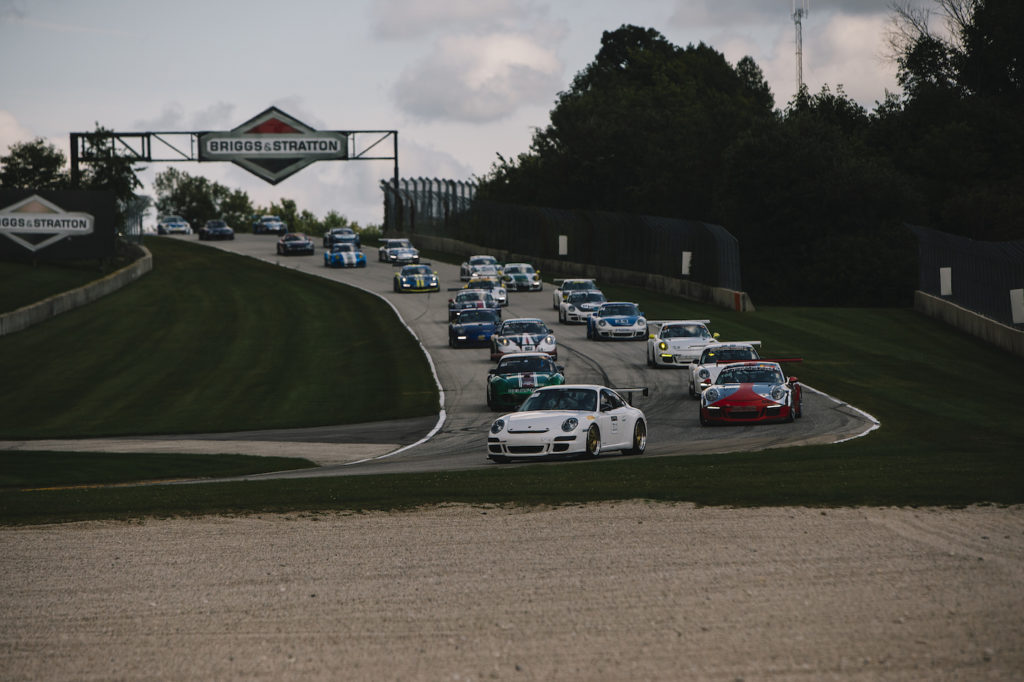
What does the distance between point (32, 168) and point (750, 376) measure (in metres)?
66.6

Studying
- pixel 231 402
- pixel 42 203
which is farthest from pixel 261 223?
pixel 231 402

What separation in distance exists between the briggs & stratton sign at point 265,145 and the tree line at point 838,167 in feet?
81.5

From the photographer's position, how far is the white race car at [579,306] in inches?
1907

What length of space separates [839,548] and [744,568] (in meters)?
1.07

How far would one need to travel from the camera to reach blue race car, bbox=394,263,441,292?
201ft

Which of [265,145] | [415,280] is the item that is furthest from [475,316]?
[265,145]

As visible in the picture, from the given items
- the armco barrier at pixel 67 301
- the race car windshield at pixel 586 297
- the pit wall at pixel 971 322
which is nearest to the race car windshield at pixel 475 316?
the race car windshield at pixel 586 297

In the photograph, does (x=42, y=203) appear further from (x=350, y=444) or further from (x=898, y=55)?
(x=898, y=55)

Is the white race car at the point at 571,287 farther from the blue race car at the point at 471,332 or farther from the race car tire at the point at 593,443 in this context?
the race car tire at the point at 593,443

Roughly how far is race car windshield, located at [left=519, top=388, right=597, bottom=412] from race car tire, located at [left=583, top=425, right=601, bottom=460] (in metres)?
0.45

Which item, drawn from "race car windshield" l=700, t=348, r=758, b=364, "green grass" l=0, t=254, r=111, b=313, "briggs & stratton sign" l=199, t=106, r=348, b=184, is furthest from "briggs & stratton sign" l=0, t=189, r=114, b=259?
"race car windshield" l=700, t=348, r=758, b=364

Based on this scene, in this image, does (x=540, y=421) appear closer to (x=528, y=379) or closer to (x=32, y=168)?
(x=528, y=379)

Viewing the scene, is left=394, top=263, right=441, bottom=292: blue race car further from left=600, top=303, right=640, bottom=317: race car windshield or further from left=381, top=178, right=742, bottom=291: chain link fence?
left=600, top=303, right=640, bottom=317: race car windshield

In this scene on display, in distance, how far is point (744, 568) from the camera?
10430mm
